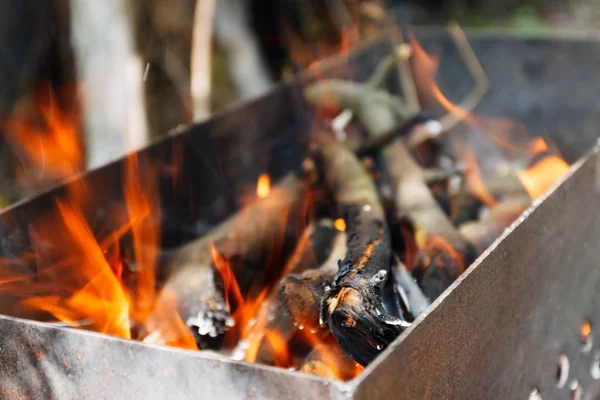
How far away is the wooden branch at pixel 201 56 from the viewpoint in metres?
4.27

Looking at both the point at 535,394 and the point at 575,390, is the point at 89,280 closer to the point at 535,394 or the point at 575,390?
the point at 535,394

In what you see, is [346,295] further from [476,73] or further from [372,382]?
[476,73]

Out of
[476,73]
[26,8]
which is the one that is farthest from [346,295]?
[26,8]

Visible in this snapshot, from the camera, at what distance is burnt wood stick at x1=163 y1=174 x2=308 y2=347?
1456 mm

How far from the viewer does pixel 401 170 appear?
2.01m

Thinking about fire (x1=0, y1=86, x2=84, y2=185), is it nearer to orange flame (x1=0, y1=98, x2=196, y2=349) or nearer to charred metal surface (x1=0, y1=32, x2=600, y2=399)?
charred metal surface (x1=0, y1=32, x2=600, y2=399)

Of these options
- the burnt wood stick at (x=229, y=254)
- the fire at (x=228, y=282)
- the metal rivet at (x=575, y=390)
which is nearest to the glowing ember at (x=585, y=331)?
the metal rivet at (x=575, y=390)

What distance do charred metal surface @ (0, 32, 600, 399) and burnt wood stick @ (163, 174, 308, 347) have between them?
278mm

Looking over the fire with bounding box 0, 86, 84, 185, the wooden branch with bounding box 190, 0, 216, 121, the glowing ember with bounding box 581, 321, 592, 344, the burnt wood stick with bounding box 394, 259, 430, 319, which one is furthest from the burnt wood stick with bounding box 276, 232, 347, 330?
the wooden branch with bounding box 190, 0, 216, 121

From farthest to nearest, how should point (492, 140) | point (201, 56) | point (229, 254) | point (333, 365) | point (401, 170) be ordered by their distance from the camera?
point (201, 56) < point (492, 140) < point (401, 170) < point (229, 254) < point (333, 365)

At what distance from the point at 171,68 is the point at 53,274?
2715mm

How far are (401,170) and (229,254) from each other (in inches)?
26.1

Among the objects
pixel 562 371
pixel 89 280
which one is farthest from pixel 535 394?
pixel 89 280

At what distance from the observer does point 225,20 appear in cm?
465
